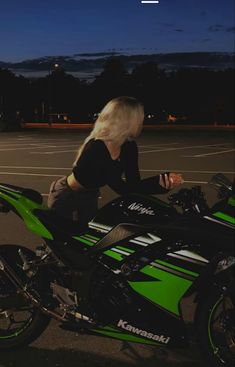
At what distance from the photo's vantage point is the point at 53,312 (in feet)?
13.1

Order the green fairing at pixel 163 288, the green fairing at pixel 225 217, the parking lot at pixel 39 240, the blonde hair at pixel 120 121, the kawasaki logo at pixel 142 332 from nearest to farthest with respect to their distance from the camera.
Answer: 1. the green fairing at pixel 225 217
2. the green fairing at pixel 163 288
3. the kawasaki logo at pixel 142 332
4. the blonde hair at pixel 120 121
5. the parking lot at pixel 39 240

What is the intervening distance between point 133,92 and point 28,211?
104 metres

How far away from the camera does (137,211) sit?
361cm

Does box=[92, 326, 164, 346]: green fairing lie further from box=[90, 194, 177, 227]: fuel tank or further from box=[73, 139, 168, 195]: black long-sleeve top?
box=[73, 139, 168, 195]: black long-sleeve top

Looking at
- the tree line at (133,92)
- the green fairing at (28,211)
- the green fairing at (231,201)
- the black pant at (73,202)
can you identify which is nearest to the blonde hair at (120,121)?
the black pant at (73,202)

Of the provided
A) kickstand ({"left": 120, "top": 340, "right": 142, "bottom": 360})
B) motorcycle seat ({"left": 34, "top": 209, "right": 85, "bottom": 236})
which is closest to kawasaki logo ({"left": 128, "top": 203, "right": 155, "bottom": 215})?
motorcycle seat ({"left": 34, "top": 209, "right": 85, "bottom": 236})

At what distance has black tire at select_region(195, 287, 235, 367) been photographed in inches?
140

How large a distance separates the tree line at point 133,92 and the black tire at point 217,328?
92.5 metres

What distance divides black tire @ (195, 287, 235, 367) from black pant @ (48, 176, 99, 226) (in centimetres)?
117

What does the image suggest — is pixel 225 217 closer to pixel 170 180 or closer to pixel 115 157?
pixel 170 180

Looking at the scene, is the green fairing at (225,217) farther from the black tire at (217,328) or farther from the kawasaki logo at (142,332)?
the kawasaki logo at (142,332)

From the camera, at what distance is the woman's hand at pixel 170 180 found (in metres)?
3.88

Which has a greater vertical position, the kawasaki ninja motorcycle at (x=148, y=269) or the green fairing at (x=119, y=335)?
the kawasaki ninja motorcycle at (x=148, y=269)

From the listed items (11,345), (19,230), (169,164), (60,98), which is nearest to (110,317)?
(11,345)
